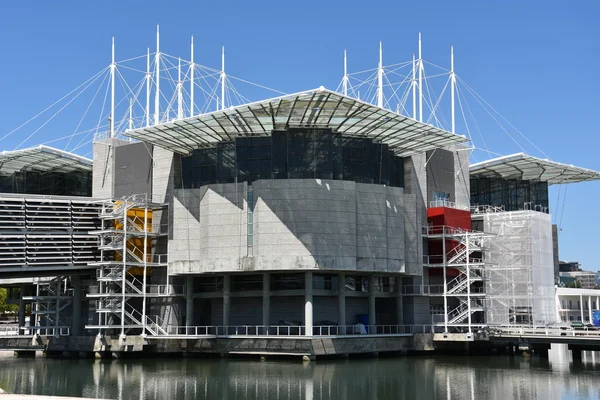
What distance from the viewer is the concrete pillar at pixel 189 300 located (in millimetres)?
79375

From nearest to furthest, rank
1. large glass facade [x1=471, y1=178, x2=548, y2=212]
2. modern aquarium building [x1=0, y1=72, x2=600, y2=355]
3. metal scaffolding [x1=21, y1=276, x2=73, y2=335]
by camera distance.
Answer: modern aquarium building [x1=0, y1=72, x2=600, y2=355], metal scaffolding [x1=21, y1=276, x2=73, y2=335], large glass facade [x1=471, y1=178, x2=548, y2=212]

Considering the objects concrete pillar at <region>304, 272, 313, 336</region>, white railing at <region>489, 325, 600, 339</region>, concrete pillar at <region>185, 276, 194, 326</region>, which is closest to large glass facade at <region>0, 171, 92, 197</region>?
concrete pillar at <region>185, 276, 194, 326</region>

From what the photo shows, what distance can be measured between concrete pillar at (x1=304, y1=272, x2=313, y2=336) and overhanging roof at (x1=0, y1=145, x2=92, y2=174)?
1350 inches

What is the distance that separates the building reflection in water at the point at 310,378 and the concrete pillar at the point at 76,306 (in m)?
7.56

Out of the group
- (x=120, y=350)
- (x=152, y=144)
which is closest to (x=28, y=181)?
(x=152, y=144)

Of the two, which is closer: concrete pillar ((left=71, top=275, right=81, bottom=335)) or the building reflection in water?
the building reflection in water

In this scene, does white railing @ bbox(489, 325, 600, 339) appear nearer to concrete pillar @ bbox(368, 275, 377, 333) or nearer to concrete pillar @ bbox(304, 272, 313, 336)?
concrete pillar @ bbox(368, 275, 377, 333)

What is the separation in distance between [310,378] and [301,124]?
27573 mm

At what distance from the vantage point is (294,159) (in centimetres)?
7538

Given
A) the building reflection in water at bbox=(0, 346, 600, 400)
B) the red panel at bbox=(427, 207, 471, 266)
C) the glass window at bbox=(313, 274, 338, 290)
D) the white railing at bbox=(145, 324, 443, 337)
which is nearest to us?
the building reflection in water at bbox=(0, 346, 600, 400)

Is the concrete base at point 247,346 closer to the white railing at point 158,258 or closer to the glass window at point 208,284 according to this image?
the glass window at point 208,284

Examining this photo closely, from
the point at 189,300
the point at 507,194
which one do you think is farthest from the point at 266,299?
the point at 507,194

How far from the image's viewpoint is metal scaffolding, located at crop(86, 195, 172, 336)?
250 ft

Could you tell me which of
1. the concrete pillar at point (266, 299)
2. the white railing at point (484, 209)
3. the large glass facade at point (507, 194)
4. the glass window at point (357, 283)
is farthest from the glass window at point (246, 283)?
the large glass facade at point (507, 194)
